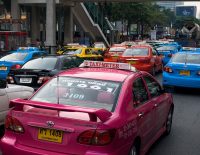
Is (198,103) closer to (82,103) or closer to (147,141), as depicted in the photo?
(147,141)

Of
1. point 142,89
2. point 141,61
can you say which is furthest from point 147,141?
point 141,61

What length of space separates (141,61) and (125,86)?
12628mm

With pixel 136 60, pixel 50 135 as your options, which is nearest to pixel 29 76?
pixel 50 135

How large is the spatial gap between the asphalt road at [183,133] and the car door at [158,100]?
1.24ft

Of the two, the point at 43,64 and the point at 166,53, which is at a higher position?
the point at 43,64

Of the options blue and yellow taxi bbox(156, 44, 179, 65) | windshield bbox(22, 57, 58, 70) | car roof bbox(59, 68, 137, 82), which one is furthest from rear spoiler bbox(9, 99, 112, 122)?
blue and yellow taxi bbox(156, 44, 179, 65)

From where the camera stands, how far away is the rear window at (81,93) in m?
5.55

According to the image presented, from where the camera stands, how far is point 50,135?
4.95 metres

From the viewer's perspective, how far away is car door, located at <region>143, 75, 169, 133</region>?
22.1 ft

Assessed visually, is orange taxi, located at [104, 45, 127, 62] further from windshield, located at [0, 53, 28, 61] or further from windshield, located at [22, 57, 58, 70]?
windshield, located at [22, 57, 58, 70]

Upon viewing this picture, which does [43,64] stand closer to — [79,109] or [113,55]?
[79,109]

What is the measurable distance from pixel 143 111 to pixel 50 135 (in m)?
1.54

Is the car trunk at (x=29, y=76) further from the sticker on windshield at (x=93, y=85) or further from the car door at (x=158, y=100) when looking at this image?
the sticker on windshield at (x=93, y=85)

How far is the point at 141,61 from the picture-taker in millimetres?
18250
